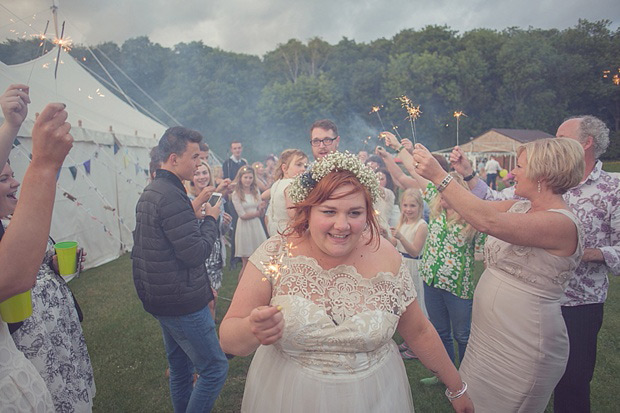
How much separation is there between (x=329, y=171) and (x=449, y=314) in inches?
103

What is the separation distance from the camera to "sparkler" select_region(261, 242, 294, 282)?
1935 millimetres

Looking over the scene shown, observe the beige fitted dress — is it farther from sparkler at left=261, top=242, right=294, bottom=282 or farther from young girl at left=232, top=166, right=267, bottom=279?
young girl at left=232, top=166, right=267, bottom=279

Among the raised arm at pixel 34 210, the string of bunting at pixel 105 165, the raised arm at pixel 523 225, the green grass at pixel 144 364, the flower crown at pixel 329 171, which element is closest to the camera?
the raised arm at pixel 34 210

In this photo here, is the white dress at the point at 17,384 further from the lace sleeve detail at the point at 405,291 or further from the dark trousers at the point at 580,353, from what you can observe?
the dark trousers at the point at 580,353

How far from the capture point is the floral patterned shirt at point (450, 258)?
11.7ft

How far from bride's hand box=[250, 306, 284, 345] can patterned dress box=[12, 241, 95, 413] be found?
185 centimetres

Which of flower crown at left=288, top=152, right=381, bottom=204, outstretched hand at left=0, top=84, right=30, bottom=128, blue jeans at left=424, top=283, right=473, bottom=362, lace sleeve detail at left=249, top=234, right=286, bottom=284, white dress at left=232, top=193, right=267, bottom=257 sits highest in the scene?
outstretched hand at left=0, top=84, right=30, bottom=128

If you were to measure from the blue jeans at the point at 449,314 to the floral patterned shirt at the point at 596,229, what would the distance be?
3.18 ft

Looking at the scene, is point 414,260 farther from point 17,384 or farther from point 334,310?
point 17,384

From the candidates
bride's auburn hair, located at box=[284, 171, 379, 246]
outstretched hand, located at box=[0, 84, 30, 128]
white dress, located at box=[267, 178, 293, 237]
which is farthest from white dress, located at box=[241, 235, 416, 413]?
white dress, located at box=[267, 178, 293, 237]

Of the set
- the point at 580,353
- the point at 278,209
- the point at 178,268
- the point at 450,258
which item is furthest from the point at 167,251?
the point at 580,353

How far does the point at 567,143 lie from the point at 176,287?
2997 millimetres

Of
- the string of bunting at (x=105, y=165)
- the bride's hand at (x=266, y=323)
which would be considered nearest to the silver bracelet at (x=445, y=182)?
the bride's hand at (x=266, y=323)

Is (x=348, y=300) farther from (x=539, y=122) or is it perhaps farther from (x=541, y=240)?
(x=539, y=122)
